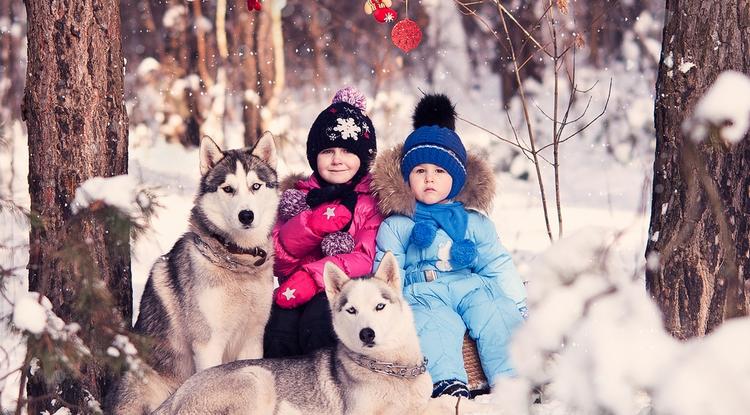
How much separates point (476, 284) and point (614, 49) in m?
14.2

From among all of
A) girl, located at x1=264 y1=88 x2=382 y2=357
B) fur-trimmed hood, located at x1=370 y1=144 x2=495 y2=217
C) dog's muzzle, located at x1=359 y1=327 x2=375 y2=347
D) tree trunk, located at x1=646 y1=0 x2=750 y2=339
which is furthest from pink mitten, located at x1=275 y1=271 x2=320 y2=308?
tree trunk, located at x1=646 y1=0 x2=750 y2=339

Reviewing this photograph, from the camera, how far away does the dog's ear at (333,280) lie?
12.3 ft

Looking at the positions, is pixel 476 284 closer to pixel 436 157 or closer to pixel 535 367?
pixel 436 157

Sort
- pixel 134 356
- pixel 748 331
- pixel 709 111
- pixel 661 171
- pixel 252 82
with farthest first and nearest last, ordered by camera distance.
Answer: pixel 252 82 → pixel 661 171 → pixel 134 356 → pixel 709 111 → pixel 748 331

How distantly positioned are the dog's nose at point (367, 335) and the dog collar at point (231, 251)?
86 centimetres

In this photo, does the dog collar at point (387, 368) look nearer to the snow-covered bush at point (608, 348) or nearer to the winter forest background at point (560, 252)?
the winter forest background at point (560, 252)

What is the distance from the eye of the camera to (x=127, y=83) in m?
16.2

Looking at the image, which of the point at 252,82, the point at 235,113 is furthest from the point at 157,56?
the point at 252,82

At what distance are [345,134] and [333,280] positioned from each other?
1.24 m

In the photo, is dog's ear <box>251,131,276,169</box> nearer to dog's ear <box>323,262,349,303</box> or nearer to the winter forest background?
the winter forest background

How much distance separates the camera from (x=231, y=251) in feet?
13.5

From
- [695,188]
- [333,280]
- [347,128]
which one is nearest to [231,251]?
[333,280]

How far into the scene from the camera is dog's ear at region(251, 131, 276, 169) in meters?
4.37

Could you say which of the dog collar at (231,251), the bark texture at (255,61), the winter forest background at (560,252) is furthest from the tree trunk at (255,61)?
the dog collar at (231,251)
